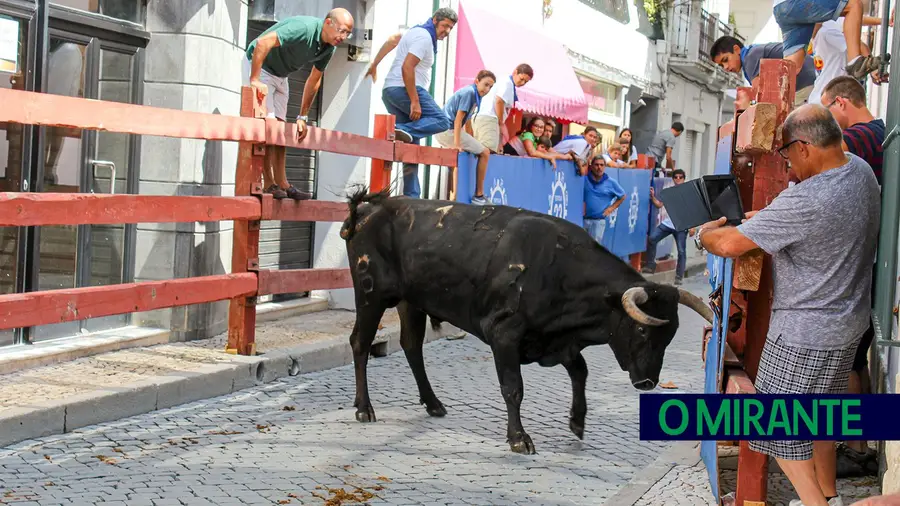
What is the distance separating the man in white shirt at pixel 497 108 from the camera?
14.5m

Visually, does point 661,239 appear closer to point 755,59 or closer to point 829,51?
point 755,59

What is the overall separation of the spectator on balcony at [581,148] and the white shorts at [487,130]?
218 cm

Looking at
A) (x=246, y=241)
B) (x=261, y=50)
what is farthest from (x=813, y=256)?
(x=261, y=50)

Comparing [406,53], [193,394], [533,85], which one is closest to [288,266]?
[406,53]

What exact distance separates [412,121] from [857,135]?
655cm

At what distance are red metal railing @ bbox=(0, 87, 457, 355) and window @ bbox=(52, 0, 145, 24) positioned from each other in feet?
4.81

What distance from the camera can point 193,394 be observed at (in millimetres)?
7988

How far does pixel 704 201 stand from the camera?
550 cm

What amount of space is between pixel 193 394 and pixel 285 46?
3.36 metres

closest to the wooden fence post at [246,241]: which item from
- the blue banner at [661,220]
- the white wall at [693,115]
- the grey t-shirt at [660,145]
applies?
the blue banner at [661,220]

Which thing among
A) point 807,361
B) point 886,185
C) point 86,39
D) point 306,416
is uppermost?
point 86,39

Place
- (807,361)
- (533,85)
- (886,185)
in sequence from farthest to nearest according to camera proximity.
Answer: (533,85) → (886,185) → (807,361)

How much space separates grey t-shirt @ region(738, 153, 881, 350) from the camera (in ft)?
16.3

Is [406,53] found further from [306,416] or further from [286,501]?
[286,501]
